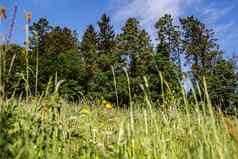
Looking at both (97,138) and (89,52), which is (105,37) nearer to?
(89,52)

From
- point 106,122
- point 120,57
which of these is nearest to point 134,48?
point 120,57

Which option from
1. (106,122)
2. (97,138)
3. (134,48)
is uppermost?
(134,48)

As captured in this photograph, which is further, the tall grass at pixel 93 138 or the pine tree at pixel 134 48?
the pine tree at pixel 134 48

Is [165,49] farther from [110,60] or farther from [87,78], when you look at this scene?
[87,78]

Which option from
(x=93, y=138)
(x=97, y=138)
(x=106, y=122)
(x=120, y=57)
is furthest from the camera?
(x=120, y=57)

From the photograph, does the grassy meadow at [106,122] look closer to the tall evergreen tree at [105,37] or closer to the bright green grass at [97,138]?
the bright green grass at [97,138]

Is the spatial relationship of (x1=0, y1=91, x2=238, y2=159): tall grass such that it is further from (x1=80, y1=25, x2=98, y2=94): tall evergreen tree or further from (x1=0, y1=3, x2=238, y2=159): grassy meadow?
(x1=80, y1=25, x2=98, y2=94): tall evergreen tree

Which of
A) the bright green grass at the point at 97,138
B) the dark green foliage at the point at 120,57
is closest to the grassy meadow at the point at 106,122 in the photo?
the bright green grass at the point at 97,138

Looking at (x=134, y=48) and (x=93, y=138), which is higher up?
(x=134, y=48)

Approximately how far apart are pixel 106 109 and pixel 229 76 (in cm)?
3235

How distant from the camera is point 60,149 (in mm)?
2572

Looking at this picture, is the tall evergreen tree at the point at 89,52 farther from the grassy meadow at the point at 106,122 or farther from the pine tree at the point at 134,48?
the grassy meadow at the point at 106,122

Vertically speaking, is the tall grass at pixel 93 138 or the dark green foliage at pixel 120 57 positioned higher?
the dark green foliage at pixel 120 57

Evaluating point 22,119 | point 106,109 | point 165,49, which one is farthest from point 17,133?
point 165,49
